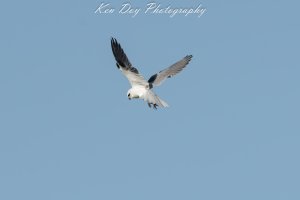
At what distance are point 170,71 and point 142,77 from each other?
1.70 metres

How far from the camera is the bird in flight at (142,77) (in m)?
84.0

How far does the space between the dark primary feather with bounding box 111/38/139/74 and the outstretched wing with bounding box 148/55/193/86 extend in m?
1.17

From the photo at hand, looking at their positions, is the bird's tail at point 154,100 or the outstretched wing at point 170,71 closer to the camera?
the bird's tail at point 154,100

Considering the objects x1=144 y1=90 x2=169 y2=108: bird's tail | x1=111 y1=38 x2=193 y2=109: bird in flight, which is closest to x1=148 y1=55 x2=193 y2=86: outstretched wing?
x1=111 y1=38 x2=193 y2=109: bird in flight

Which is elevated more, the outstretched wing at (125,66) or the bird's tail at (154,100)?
the outstretched wing at (125,66)

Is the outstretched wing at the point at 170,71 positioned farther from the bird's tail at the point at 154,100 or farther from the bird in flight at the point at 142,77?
the bird's tail at the point at 154,100

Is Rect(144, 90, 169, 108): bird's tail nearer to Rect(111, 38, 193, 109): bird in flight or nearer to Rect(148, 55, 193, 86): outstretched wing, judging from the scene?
Rect(111, 38, 193, 109): bird in flight

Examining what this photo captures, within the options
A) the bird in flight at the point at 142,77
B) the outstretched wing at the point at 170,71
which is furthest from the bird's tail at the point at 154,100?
the outstretched wing at the point at 170,71

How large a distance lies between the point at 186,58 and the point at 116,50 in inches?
112

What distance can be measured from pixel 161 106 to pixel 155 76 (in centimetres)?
243

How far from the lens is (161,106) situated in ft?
274

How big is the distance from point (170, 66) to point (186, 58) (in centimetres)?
63

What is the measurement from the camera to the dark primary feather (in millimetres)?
84562

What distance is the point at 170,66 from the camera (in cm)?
8600
